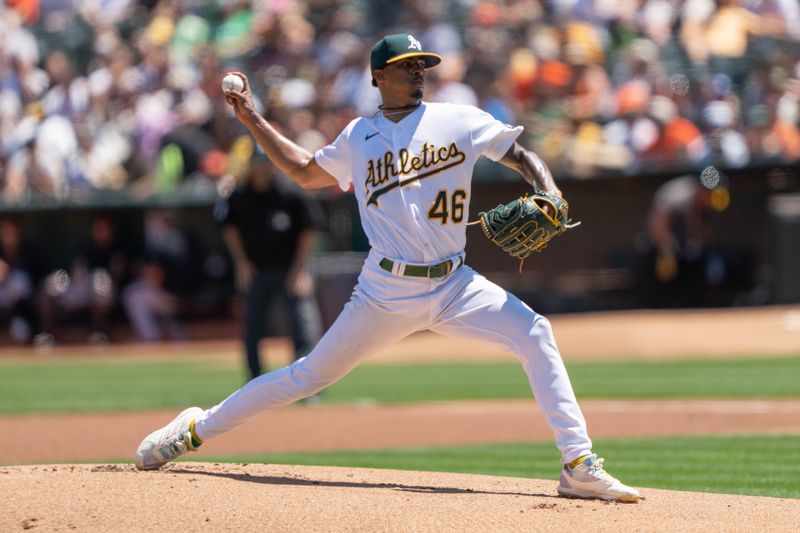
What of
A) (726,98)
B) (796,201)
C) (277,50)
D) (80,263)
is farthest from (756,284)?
(80,263)

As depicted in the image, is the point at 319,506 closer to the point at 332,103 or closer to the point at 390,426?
the point at 390,426

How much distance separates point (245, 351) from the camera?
1134cm

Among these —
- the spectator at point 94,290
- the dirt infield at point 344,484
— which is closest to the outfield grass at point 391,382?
the dirt infield at point 344,484

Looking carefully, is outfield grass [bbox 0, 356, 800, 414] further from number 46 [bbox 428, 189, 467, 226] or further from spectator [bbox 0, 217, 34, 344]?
number 46 [bbox 428, 189, 467, 226]

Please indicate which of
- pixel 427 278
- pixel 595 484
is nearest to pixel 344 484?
pixel 427 278

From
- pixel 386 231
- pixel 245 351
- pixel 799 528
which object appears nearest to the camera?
pixel 799 528

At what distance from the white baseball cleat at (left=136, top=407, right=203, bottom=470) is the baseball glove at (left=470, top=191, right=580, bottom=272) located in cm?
162

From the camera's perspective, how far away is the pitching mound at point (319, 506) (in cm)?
500

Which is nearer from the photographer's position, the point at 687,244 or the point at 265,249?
the point at 265,249

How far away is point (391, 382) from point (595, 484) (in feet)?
27.3

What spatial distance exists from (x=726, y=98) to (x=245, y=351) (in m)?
9.12

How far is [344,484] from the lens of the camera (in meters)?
5.89

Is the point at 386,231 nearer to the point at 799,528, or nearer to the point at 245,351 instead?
the point at 799,528

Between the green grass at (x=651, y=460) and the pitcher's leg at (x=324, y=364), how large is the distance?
1.65m
